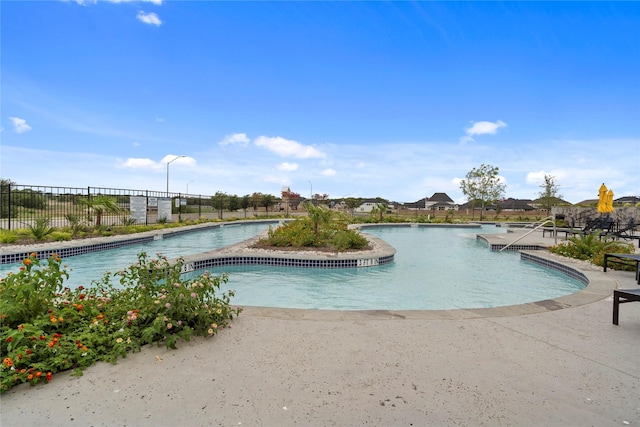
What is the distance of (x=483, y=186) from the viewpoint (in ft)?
130

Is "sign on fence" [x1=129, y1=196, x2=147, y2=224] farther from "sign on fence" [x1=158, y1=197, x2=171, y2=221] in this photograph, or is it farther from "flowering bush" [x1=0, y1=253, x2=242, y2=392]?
"flowering bush" [x1=0, y1=253, x2=242, y2=392]

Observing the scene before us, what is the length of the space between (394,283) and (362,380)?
4930mm

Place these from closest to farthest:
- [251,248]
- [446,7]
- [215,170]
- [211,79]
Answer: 1. [251,248]
2. [446,7]
3. [211,79]
4. [215,170]

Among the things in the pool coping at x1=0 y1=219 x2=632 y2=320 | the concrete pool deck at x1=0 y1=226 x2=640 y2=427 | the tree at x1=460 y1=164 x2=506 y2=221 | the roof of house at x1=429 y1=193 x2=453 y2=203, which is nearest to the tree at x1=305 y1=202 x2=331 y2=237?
the pool coping at x1=0 y1=219 x2=632 y2=320

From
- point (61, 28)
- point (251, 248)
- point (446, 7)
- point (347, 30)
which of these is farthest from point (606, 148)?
point (61, 28)

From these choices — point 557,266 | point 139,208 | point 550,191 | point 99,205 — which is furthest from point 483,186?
point 99,205

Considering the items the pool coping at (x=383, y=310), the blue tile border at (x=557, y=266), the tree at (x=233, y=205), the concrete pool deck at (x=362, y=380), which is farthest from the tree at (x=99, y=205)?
the tree at (x=233, y=205)

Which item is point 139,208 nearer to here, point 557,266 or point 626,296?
point 557,266

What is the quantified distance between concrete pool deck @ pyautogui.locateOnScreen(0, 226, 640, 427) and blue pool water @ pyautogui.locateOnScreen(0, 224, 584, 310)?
2.18m

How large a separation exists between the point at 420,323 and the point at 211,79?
15.0 meters

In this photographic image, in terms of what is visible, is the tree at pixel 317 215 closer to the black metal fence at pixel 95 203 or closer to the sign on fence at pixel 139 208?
the black metal fence at pixel 95 203

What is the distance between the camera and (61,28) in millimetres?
8289

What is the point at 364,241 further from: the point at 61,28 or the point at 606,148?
the point at 606,148

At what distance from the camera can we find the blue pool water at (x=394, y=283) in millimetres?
5898
